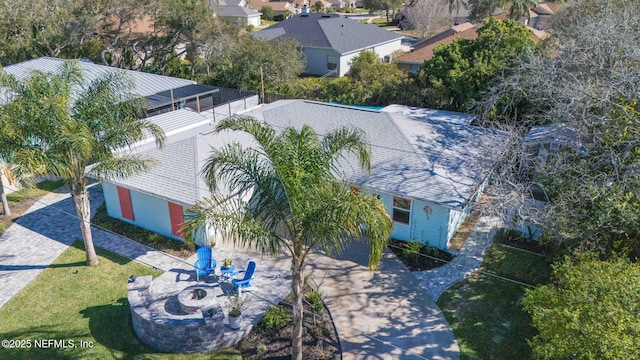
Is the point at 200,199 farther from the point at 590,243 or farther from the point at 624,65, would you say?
the point at 624,65

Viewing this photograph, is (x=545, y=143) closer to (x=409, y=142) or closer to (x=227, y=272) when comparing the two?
(x=409, y=142)

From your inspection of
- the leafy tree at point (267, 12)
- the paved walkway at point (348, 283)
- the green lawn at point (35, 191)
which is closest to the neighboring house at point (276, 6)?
the leafy tree at point (267, 12)

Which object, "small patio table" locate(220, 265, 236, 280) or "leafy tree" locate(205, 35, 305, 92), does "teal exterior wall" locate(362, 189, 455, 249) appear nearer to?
"small patio table" locate(220, 265, 236, 280)

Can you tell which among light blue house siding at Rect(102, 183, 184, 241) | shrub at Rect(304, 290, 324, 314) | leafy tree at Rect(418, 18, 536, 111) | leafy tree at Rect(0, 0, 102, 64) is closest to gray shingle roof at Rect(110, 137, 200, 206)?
light blue house siding at Rect(102, 183, 184, 241)

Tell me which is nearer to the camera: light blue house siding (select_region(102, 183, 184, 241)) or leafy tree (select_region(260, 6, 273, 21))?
light blue house siding (select_region(102, 183, 184, 241))

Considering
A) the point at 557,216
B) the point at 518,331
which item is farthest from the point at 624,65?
the point at 518,331
